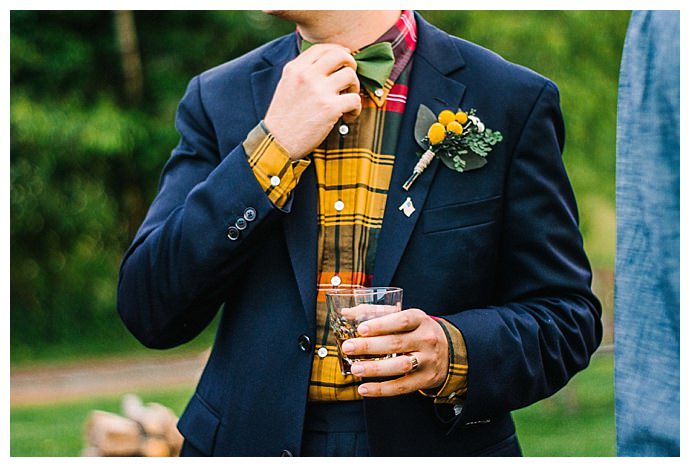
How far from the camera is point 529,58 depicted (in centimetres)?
911

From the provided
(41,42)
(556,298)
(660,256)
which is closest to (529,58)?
(41,42)

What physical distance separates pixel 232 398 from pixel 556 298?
0.87 metres

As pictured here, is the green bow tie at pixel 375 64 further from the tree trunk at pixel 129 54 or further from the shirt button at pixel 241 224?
the tree trunk at pixel 129 54

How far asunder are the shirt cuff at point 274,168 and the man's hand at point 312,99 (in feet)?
0.06

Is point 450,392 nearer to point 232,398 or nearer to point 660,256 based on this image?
point 232,398

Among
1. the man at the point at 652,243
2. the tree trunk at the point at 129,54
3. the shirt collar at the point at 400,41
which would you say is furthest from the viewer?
the tree trunk at the point at 129,54

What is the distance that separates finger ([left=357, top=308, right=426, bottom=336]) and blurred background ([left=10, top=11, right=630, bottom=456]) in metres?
7.62

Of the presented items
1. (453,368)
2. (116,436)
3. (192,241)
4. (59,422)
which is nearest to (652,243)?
(453,368)

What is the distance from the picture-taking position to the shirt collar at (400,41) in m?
2.56

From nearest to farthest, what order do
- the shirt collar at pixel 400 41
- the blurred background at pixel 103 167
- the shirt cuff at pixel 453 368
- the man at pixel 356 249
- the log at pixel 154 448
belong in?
the shirt cuff at pixel 453 368 → the man at pixel 356 249 → the shirt collar at pixel 400 41 → the log at pixel 154 448 → the blurred background at pixel 103 167

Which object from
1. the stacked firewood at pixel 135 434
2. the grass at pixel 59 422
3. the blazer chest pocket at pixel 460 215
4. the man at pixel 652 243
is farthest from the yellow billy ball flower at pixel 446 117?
the grass at pixel 59 422

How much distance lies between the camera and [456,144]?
241 cm

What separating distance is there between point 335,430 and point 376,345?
1.48 feet

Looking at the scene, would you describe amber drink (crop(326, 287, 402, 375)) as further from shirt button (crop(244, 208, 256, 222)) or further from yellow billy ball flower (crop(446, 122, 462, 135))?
yellow billy ball flower (crop(446, 122, 462, 135))
